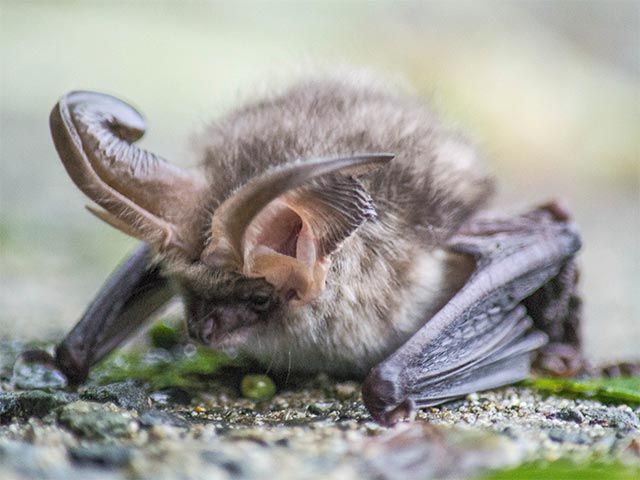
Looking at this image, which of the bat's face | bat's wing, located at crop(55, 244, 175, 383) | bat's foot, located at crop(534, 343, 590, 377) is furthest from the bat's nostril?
bat's foot, located at crop(534, 343, 590, 377)

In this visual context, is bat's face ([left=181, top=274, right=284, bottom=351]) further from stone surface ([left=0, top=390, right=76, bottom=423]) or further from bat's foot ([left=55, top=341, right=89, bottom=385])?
bat's foot ([left=55, top=341, right=89, bottom=385])

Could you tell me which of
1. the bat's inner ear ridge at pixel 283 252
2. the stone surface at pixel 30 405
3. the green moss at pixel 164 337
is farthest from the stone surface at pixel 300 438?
the green moss at pixel 164 337

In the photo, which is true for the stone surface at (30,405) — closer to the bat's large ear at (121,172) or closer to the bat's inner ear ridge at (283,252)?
the bat's large ear at (121,172)

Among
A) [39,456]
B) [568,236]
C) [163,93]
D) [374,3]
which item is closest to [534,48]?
[374,3]

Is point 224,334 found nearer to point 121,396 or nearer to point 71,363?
point 121,396

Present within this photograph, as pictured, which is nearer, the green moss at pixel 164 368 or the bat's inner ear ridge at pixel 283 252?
the bat's inner ear ridge at pixel 283 252

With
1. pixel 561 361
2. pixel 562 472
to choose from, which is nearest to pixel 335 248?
pixel 562 472
